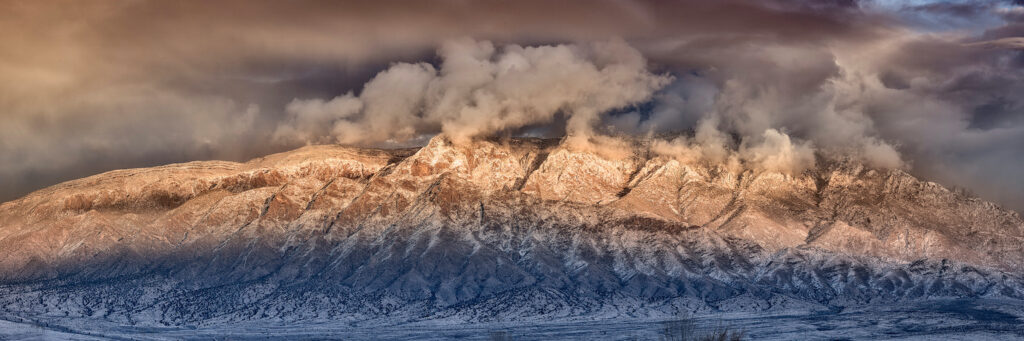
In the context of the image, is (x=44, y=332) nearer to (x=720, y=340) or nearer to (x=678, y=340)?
(x=678, y=340)

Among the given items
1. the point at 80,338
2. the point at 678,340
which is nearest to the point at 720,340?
the point at 678,340

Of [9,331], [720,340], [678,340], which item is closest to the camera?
[720,340]

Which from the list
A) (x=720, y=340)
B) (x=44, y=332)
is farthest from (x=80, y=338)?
(x=720, y=340)

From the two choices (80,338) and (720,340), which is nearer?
(720,340)

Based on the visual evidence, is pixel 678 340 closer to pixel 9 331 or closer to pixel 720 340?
pixel 720 340

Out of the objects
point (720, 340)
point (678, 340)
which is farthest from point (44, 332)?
point (720, 340)

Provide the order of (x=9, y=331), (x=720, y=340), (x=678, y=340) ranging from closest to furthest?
(x=720, y=340)
(x=678, y=340)
(x=9, y=331)

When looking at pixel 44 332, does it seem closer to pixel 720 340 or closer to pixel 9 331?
pixel 9 331

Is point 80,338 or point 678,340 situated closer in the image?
point 678,340
